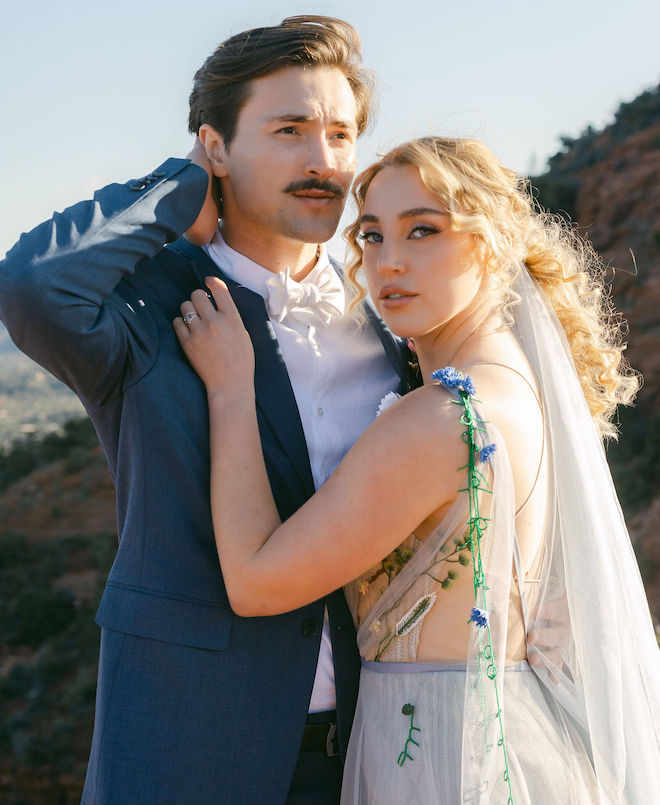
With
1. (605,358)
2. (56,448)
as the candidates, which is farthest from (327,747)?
(56,448)

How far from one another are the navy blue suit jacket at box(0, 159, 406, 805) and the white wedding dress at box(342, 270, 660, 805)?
220mm

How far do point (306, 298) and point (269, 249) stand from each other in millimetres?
241

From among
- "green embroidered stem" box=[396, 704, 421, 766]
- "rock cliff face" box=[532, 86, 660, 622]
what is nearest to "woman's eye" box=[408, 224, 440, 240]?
"green embroidered stem" box=[396, 704, 421, 766]

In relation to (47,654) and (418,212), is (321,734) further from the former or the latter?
(47,654)

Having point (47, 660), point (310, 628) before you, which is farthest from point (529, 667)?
point (47, 660)

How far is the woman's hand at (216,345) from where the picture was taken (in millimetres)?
2496

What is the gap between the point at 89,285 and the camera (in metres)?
2.29

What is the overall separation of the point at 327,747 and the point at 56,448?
2088 centimetres

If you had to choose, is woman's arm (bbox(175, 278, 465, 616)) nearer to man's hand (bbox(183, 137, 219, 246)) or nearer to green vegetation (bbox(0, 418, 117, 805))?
man's hand (bbox(183, 137, 219, 246))

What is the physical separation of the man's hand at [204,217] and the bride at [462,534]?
0.26m

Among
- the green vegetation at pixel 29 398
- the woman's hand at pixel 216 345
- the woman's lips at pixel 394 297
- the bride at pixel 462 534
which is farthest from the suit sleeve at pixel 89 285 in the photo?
the green vegetation at pixel 29 398

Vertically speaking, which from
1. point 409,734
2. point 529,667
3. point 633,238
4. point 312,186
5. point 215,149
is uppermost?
point 633,238

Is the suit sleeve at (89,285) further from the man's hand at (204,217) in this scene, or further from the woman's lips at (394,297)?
the woman's lips at (394,297)

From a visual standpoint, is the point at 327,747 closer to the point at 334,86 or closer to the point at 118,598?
the point at 118,598
